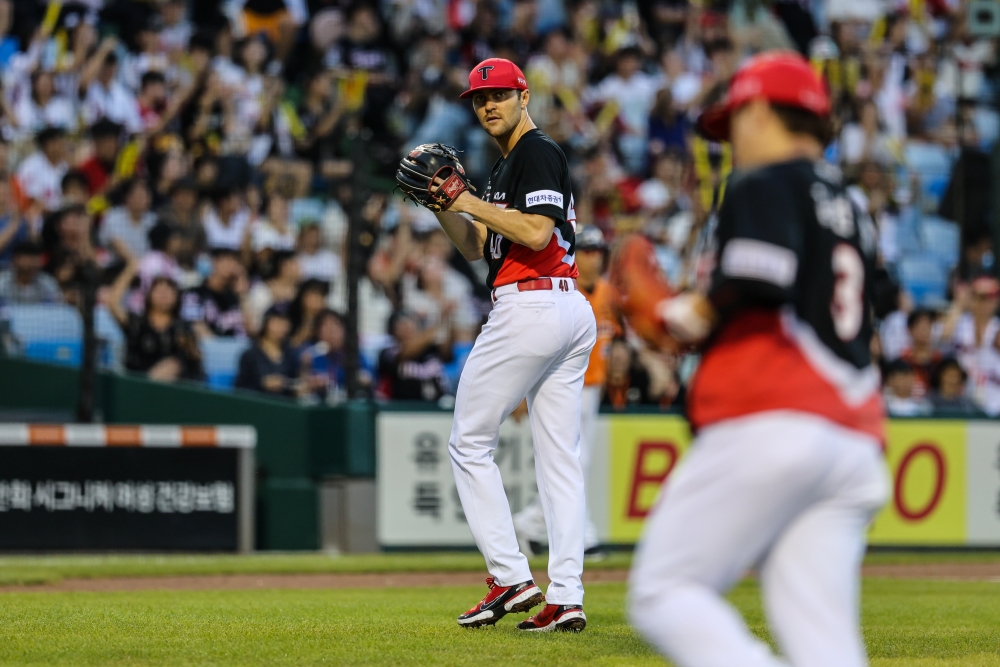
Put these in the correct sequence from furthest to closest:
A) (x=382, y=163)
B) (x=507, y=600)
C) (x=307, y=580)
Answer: (x=382, y=163)
(x=307, y=580)
(x=507, y=600)

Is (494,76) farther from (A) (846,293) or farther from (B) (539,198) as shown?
(A) (846,293)

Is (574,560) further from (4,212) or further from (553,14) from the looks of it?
(553,14)

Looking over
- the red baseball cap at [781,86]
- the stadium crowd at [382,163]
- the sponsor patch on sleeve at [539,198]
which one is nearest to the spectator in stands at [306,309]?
the stadium crowd at [382,163]

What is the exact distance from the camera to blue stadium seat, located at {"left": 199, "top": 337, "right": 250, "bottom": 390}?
13.8 m

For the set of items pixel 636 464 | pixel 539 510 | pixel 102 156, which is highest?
pixel 102 156

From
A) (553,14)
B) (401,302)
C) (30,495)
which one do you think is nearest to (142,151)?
(401,302)

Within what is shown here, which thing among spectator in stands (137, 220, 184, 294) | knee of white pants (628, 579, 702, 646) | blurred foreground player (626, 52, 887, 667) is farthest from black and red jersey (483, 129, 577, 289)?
spectator in stands (137, 220, 184, 294)

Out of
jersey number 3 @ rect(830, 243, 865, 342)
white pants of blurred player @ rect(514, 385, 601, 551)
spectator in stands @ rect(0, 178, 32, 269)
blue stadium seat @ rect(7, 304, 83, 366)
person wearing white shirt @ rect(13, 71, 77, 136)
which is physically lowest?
white pants of blurred player @ rect(514, 385, 601, 551)

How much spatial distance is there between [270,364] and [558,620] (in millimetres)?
7659

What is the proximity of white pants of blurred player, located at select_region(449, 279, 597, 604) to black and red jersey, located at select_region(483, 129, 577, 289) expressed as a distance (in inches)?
4.2

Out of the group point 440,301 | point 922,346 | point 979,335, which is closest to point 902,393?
point 922,346

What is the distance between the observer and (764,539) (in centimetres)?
361

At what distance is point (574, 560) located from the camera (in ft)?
21.1

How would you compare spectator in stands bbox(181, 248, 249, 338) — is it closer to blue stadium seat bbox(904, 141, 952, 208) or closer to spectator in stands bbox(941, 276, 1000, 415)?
spectator in stands bbox(941, 276, 1000, 415)
